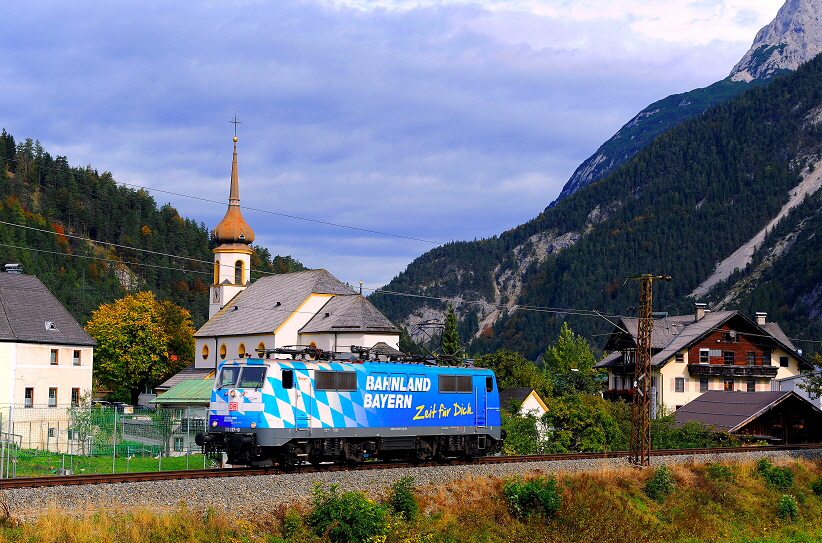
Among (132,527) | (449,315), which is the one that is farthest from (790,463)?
(449,315)

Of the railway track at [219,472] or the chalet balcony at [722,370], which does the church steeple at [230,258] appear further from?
the railway track at [219,472]

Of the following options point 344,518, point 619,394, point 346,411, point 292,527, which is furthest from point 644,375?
point 619,394

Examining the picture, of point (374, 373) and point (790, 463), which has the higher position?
point (374, 373)

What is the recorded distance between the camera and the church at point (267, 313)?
76250mm

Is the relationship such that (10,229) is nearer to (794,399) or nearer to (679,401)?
(679,401)

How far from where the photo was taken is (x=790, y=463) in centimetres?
4897

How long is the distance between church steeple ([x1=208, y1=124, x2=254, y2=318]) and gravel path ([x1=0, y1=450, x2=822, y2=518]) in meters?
65.7

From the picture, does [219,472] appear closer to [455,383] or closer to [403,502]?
[403,502]

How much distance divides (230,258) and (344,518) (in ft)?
243

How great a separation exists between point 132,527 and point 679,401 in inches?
2855

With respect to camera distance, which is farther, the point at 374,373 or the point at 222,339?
the point at 222,339

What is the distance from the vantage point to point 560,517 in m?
35.0

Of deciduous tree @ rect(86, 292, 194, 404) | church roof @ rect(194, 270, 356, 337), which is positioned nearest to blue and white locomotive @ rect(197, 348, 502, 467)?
church roof @ rect(194, 270, 356, 337)

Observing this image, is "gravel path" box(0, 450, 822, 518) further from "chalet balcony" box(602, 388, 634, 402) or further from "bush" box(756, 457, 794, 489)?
"chalet balcony" box(602, 388, 634, 402)
